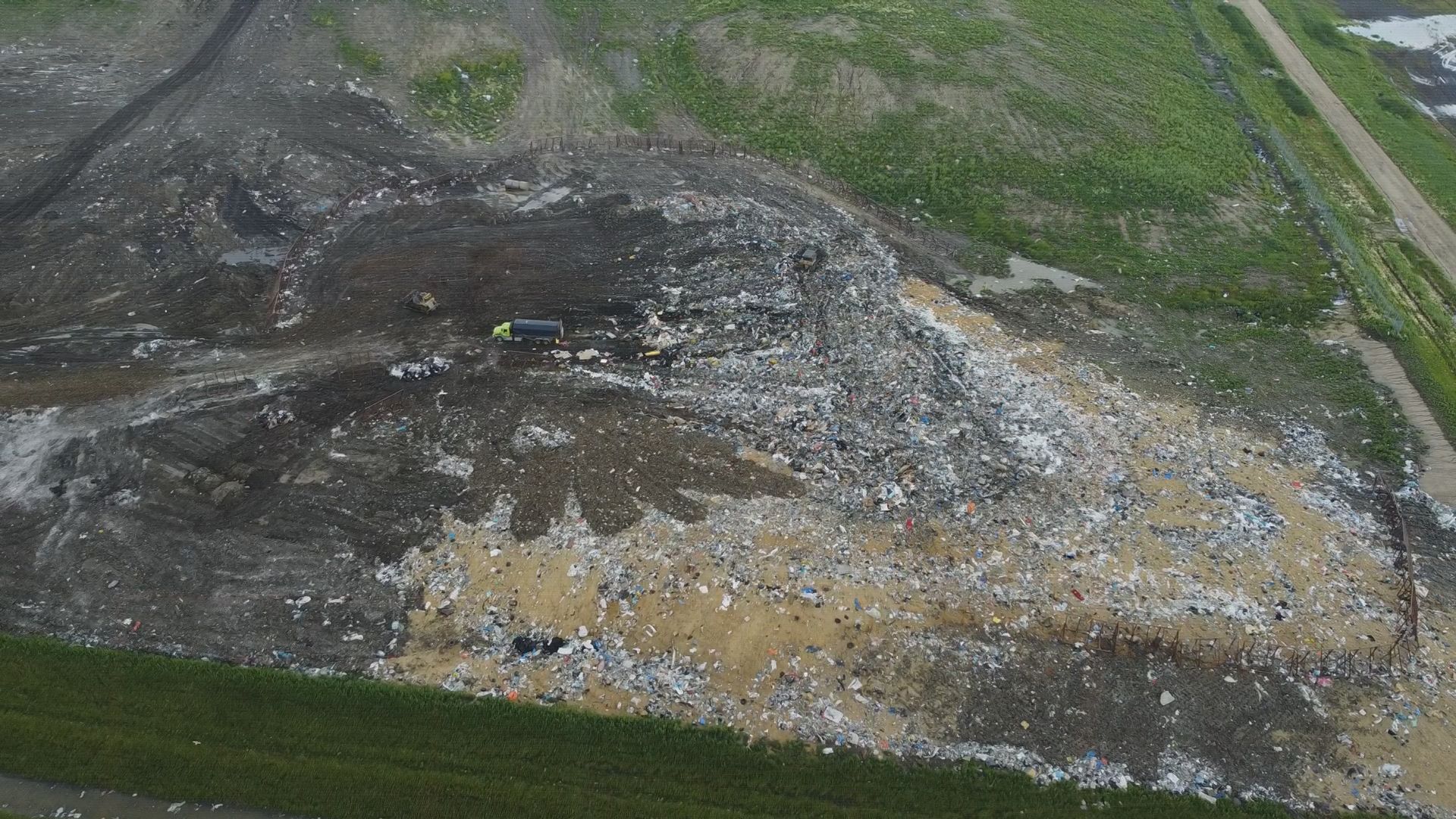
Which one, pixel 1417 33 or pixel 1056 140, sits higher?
pixel 1417 33

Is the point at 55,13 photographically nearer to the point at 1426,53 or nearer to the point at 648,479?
the point at 648,479

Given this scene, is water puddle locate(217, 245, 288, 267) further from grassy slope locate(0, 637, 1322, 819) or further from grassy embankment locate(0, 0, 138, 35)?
grassy embankment locate(0, 0, 138, 35)

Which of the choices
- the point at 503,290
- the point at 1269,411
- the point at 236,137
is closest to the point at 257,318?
the point at 503,290

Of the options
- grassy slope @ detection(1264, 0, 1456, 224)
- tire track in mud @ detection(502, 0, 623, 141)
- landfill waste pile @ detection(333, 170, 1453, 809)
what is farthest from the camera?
grassy slope @ detection(1264, 0, 1456, 224)

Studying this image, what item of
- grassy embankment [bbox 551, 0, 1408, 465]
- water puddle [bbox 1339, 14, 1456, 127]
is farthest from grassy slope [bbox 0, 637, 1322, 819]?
water puddle [bbox 1339, 14, 1456, 127]

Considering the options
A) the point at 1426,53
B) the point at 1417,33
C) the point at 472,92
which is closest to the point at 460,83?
the point at 472,92

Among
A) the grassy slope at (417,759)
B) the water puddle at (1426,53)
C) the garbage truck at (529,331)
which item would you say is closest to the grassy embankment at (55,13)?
the garbage truck at (529,331)

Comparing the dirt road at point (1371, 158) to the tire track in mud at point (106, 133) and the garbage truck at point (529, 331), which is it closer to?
the garbage truck at point (529, 331)
